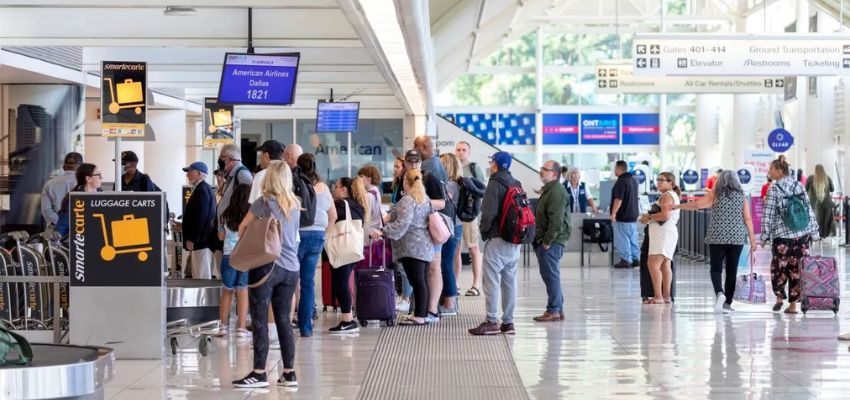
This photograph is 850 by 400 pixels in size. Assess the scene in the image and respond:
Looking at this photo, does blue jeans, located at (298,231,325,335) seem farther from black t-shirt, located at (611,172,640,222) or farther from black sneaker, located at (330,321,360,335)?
black t-shirt, located at (611,172,640,222)

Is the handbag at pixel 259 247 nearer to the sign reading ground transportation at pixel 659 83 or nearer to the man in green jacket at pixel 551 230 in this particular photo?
the man in green jacket at pixel 551 230

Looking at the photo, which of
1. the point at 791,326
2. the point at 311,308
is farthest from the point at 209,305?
the point at 791,326

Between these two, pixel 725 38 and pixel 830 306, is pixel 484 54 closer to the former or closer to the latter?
pixel 725 38

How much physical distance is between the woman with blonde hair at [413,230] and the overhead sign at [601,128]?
34586mm

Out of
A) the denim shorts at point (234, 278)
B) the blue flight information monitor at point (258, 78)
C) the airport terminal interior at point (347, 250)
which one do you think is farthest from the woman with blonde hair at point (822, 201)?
the denim shorts at point (234, 278)

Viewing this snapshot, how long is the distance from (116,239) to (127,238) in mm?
78

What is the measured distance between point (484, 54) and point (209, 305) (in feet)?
112

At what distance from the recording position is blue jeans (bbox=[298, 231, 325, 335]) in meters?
10.8


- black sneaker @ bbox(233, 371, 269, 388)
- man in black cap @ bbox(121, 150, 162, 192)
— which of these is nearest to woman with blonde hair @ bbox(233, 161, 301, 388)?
black sneaker @ bbox(233, 371, 269, 388)

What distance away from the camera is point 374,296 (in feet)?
40.7

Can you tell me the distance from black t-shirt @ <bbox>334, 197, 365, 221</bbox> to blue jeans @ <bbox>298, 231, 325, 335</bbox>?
36.2 inches

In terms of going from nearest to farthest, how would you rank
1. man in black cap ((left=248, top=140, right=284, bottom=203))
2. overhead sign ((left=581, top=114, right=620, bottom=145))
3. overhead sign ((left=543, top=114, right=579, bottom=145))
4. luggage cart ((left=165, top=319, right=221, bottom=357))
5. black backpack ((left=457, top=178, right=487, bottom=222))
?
man in black cap ((left=248, top=140, right=284, bottom=203)), luggage cart ((left=165, top=319, right=221, bottom=357)), black backpack ((left=457, top=178, right=487, bottom=222)), overhead sign ((left=581, top=114, right=620, bottom=145)), overhead sign ((left=543, top=114, right=579, bottom=145))

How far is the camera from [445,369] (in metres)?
9.48

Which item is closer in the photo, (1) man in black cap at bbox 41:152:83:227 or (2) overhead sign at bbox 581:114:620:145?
(1) man in black cap at bbox 41:152:83:227
